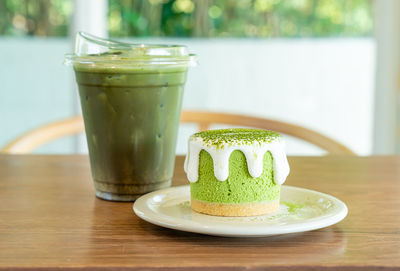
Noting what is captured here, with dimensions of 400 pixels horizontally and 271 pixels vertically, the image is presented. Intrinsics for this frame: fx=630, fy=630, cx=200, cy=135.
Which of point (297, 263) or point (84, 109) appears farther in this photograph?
point (84, 109)

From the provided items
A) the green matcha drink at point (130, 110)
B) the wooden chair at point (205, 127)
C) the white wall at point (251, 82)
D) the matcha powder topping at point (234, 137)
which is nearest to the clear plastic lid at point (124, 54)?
the green matcha drink at point (130, 110)

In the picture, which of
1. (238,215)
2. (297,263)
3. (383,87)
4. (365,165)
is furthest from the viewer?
(383,87)

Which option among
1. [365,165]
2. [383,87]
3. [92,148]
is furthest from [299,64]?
[92,148]

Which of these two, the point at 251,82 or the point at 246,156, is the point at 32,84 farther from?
the point at 246,156

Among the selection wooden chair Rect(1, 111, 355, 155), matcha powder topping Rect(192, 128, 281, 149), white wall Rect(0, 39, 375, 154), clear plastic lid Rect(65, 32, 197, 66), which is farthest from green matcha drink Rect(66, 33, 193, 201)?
white wall Rect(0, 39, 375, 154)

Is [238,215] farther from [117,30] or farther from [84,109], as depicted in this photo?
[117,30]

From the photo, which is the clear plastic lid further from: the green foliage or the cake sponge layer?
the green foliage

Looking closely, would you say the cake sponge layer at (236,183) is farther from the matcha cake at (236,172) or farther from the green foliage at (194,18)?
the green foliage at (194,18)
